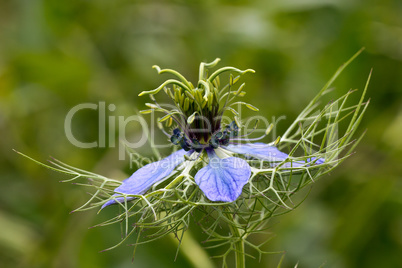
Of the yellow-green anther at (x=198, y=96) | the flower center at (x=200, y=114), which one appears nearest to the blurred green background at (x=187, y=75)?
the flower center at (x=200, y=114)

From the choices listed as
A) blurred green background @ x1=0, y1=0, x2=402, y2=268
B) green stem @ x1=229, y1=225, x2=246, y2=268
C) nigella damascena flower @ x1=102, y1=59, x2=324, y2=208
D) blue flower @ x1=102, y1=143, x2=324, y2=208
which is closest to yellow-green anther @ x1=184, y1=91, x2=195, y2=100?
nigella damascena flower @ x1=102, y1=59, x2=324, y2=208

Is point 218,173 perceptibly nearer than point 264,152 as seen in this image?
Yes

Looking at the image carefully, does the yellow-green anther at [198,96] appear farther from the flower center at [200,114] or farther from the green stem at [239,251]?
the green stem at [239,251]

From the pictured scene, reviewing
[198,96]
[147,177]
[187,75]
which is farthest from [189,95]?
[187,75]

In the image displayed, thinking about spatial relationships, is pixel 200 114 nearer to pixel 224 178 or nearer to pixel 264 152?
pixel 264 152

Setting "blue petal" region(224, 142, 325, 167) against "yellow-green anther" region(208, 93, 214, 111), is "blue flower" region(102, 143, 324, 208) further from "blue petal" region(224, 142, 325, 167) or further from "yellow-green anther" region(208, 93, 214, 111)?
"yellow-green anther" region(208, 93, 214, 111)

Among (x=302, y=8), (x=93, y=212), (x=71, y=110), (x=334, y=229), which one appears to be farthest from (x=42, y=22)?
(x=334, y=229)
